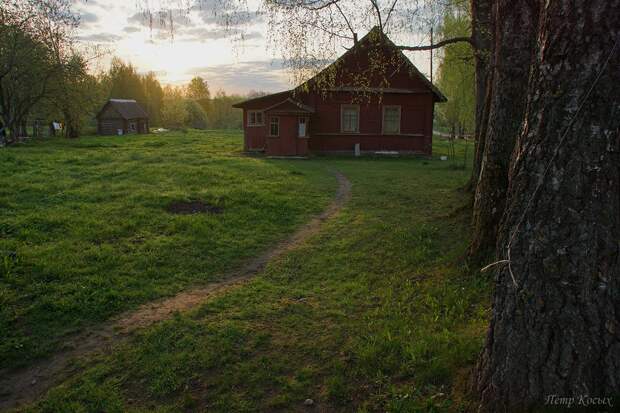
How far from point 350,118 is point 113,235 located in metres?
18.8

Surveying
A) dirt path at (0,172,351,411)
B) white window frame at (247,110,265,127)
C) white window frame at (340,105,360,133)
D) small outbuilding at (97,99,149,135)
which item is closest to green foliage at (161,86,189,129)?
small outbuilding at (97,99,149,135)

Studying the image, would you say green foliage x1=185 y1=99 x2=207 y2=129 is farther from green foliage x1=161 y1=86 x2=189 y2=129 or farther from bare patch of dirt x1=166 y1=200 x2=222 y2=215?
bare patch of dirt x1=166 y1=200 x2=222 y2=215

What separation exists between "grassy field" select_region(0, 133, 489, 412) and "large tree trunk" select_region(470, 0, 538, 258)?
0.76 m

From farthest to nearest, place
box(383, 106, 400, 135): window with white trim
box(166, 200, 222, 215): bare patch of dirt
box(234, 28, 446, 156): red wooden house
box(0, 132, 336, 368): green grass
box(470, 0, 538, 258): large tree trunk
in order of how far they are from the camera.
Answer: box(383, 106, 400, 135): window with white trim → box(234, 28, 446, 156): red wooden house → box(166, 200, 222, 215): bare patch of dirt → box(470, 0, 538, 258): large tree trunk → box(0, 132, 336, 368): green grass

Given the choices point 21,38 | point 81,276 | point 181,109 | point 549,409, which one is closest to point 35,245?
point 81,276

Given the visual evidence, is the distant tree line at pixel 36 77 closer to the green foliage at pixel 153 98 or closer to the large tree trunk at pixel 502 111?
the large tree trunk at pixel 502 111

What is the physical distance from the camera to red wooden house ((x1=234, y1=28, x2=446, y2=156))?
24.0 meters

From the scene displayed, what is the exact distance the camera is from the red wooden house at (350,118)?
2397cm

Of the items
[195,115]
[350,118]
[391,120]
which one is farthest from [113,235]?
[195,115]

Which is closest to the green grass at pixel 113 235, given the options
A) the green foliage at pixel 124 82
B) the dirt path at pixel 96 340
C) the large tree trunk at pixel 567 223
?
the dirt path at pixel 96 340

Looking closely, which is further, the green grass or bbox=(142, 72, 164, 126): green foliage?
bbox=(142, 72, 164, 126): green foliage

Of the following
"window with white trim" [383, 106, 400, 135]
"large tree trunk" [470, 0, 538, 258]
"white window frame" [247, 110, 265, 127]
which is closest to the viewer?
"large tree trunk" [470, 0, 538, 258]

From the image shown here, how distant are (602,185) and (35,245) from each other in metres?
8.24

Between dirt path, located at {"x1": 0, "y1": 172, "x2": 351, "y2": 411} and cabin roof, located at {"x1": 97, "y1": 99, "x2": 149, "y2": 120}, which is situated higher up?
cabin roof, located at {"x1": 97, "y1": 99, "x2": 149, "y2": 120}
